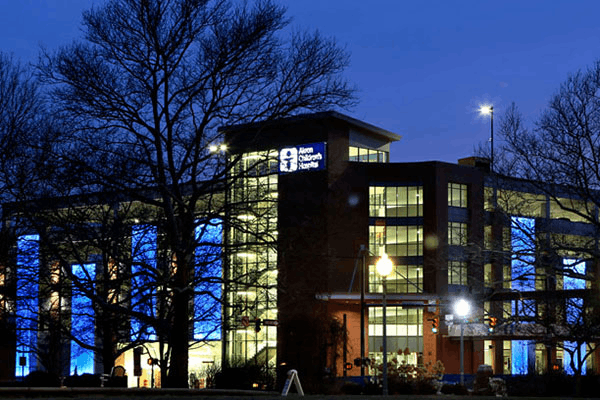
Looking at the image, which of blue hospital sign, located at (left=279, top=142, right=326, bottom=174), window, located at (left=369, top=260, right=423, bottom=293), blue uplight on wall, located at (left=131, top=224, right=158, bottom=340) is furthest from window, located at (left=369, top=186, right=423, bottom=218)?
blue uplight on wall, located at (left=131, top=224, right=158, bottom=340)

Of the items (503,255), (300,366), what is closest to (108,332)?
(503,255)

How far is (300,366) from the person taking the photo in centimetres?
7769

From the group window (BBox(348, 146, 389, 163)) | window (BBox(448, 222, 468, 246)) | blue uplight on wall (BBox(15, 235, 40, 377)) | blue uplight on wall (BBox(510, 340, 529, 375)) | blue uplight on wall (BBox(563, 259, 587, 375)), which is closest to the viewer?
blue uplight on wall (BBox(15, 235, 40, 377))

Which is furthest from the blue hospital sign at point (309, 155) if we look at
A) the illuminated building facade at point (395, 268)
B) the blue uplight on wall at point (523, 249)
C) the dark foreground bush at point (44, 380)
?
the dark foreground bush at point (44, 380)

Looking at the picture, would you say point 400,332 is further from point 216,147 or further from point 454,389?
point 216,147

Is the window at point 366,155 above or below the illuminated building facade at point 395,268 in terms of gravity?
above

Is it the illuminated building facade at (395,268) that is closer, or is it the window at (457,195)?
the illuminated building facade at (395,268)

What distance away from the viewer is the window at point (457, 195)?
84562 millimetres

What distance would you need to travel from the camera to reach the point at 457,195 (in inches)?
3351

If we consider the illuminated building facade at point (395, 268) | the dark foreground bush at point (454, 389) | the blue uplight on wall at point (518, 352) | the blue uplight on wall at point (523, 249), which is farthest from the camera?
the blue uplight on wall at point (518, 352)

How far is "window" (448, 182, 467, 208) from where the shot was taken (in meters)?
84.6

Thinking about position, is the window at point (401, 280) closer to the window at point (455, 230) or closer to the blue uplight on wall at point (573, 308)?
the window at point (455, 230)

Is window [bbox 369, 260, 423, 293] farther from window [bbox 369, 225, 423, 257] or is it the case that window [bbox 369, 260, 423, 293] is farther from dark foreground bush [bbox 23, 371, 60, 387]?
dark foreground bush [bbox 23, 371, 60, 387]

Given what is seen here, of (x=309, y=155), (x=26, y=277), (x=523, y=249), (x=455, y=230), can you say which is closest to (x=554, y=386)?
(x=523, y=249)
